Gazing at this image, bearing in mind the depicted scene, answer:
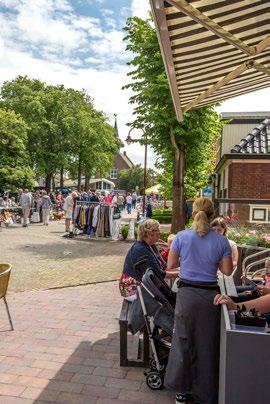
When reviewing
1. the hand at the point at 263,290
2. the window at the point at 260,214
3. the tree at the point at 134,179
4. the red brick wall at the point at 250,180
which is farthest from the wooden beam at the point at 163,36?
the tree at the point at 134,179

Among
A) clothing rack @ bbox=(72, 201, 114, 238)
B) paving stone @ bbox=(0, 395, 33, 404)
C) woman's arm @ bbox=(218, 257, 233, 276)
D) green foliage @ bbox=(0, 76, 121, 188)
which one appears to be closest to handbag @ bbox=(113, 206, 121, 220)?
clothing rack @ bbox=(72, 201, 114, 238)

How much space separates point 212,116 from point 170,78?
10308mm

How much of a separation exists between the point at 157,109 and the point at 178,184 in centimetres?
260

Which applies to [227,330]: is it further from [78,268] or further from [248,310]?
[78,268]

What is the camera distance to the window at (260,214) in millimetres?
9164

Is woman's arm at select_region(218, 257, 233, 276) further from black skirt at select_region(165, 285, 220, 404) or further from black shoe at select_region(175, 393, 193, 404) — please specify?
black shoe at select_region(175, 393, 193, 404)

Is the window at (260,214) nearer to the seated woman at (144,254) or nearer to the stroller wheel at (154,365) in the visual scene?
the seated woman at (144,254)

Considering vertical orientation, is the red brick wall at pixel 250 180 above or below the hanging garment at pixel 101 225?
above

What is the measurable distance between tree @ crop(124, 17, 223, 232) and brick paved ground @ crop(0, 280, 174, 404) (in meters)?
7.41

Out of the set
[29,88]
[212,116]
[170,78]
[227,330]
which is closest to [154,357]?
[227,330]

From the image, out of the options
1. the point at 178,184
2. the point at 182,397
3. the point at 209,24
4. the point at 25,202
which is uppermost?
the point at 209,24

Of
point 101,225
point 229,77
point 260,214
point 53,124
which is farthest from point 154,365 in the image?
point 53,124

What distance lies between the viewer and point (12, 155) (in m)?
36.0

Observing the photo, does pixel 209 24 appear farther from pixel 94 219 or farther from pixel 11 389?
pixel 94 219
